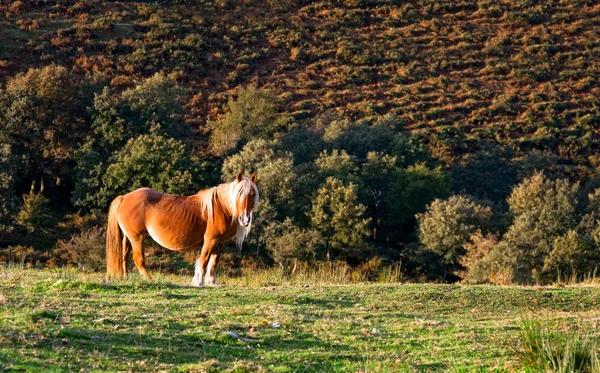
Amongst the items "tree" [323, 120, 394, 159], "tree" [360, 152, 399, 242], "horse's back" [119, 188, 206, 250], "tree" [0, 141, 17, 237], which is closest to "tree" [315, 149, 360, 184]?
"tree" [360, 152, 399, 242]

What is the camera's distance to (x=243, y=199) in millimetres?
16141

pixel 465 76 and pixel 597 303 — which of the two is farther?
pixel 465 76

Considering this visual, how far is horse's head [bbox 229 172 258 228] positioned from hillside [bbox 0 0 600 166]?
1710 inches

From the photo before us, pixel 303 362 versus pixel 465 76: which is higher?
pixel 465 76

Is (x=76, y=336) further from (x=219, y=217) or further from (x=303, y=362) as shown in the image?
(x=219, y=217)

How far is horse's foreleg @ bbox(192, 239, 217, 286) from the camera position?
16522mm

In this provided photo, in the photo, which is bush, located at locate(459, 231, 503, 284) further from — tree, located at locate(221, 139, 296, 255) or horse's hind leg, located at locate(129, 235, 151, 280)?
horse's hind leg, located at locate(129, 235, 151, 280)

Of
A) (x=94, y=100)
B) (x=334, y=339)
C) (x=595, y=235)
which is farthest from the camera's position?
(x=94, y=100)

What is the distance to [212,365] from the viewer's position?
8547 millimetres

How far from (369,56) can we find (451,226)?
37.7 meters

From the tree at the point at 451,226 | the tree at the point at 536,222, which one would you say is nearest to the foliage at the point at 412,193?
the tree at the point at 451,226

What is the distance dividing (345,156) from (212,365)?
37605mm

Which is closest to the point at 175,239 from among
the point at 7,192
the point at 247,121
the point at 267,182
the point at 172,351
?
the point at 172,351

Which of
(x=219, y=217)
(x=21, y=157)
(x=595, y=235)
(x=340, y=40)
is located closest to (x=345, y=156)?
(x=595, y=235)
